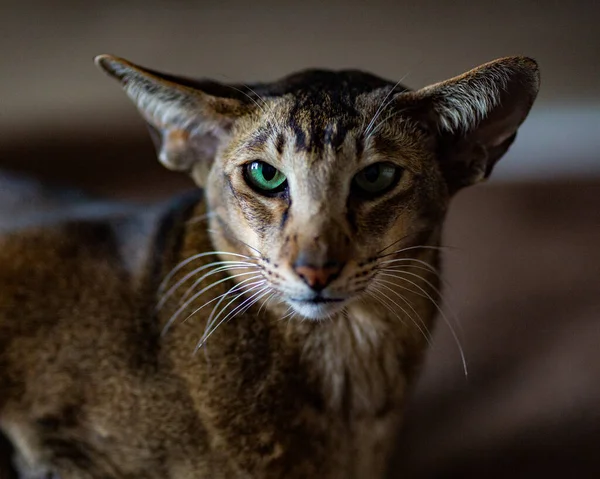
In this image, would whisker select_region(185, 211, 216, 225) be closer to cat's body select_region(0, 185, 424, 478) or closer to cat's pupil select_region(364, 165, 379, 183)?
cat's body select_region(0, 185, 424, 478)

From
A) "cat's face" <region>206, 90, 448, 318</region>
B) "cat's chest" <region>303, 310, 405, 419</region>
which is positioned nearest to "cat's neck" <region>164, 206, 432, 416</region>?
"cat's chest" <region>303, 310, 405, 419</region>

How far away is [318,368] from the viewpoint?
1251 millimetres

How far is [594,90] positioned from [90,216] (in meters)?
1.90

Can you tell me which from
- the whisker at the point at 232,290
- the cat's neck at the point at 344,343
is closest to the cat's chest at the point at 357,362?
the cat's neck at the point at 344,343

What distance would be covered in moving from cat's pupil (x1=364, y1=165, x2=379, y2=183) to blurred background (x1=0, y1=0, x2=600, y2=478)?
92 centimetres

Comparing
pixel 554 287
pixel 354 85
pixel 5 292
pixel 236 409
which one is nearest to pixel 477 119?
pixel 354 85

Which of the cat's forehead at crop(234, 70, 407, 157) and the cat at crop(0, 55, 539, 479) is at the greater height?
the cat's forehead at crop(234, 70, 407, 157)

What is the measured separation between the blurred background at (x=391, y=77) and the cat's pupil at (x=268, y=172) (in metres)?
0.97

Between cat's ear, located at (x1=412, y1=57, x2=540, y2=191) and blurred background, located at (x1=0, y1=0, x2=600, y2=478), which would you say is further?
blurred background, located at (x1=0, y1=0, x2=600, y2=478)

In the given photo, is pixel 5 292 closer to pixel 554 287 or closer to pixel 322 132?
pixel 322 132

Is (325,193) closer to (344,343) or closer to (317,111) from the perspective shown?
(317,111)

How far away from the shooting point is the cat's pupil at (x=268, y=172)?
44.4 inches

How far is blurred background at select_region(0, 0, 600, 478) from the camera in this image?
2.08 m

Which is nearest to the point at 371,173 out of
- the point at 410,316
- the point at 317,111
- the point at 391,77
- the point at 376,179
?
the point at 376,179
